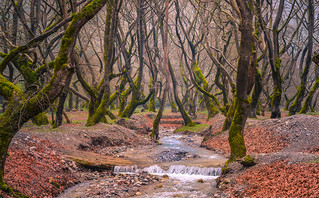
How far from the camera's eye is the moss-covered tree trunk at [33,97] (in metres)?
5.75

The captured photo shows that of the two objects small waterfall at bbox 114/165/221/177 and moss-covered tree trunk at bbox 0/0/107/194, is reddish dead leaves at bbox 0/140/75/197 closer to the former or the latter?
moss-covered tree trunk at bbox 0/0/107/194

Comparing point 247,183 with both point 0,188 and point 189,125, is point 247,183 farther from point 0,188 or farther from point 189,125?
point 189,125

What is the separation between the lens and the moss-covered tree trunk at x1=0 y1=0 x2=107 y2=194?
575cm

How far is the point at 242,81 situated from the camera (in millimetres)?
9039

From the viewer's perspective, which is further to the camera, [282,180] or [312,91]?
[312,91]

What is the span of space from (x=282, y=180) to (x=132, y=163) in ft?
21.8

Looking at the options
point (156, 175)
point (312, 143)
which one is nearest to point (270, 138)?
point (312, 143)

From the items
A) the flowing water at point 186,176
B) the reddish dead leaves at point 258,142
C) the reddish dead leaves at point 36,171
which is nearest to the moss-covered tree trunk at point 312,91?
the reddish dead leaves at point 258,142

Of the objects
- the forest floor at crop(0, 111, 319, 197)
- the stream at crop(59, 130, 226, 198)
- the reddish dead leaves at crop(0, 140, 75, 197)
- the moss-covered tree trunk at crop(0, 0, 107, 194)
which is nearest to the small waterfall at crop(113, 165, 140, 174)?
the stream at crop(59, 130, 226, 198)

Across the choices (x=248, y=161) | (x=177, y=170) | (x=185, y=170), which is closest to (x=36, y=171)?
(x=177, y=170)

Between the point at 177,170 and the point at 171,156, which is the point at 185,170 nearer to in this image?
the point at 177,170

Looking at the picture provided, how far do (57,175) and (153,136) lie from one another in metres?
11.8

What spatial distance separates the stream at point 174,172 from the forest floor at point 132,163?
16.2 inches

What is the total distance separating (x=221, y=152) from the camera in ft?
47.6
